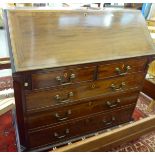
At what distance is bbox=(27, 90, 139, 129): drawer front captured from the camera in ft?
4.61

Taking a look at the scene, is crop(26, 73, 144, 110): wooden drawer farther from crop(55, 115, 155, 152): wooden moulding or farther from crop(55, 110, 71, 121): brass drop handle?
crop(55, 115, 155, 152): wooden moulding

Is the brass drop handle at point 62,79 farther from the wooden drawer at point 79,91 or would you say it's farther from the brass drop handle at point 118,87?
the brass drop handle at point 118,87

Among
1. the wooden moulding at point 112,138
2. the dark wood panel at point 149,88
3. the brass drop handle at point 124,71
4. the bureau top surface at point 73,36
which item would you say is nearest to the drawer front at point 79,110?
the dark wood panel at point 149,88

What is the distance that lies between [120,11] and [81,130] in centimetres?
115

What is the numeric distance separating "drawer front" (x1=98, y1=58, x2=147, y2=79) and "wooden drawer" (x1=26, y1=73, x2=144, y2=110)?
0.05 meters

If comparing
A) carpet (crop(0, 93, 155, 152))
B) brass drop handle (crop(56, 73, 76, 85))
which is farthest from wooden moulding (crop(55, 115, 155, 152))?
carpet (crop(0, 93, 155, 152))

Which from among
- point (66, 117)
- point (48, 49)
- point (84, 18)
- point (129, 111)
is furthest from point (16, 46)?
point (129, 111)

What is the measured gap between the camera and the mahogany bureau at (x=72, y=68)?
1203 millimetres

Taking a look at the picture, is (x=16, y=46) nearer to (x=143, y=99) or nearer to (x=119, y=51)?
(x=119, y=51)

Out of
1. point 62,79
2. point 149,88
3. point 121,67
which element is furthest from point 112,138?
point 149,88

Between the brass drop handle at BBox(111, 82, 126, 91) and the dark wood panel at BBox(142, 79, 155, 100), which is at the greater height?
the brass drop handle at BBox(111, 82, 126, 91)

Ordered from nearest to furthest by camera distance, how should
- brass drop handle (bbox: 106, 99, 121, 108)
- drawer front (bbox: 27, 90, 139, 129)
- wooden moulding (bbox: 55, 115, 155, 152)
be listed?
wooden moulding (bbox: 55, 115, 155, 152) → drawer front (bbox: 27, 90, 139, 129) → brass drop handle (bbox: 106, 99, 121, 108)

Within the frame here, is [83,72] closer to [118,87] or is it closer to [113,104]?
[118,87]

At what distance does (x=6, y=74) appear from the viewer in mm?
3008
